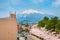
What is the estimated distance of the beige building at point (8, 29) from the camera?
2.47 m

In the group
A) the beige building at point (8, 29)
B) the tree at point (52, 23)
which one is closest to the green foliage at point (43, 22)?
the tree at point (52, 23)

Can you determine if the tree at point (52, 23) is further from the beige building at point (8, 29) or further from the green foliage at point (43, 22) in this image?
the beige building at point (8, 29)

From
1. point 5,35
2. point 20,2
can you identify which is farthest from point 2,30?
point 20,2

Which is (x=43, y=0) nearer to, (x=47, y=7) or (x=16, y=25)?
(x=47, y=7)

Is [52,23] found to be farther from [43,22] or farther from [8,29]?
[8,29]

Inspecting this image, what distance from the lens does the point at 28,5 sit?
8.36 ft

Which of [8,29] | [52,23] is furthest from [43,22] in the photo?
[8,29]

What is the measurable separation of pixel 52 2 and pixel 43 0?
0.15 m

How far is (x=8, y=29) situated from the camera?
2.48 metres

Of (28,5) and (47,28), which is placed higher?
(28,5)

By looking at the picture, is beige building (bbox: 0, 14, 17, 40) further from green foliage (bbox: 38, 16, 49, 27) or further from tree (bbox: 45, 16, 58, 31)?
tree (bbox: 45, 16, 58, 31)

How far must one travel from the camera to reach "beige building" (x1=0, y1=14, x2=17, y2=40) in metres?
2.47

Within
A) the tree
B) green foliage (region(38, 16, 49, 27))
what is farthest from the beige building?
the tree

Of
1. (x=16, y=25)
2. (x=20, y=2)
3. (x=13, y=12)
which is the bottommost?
(x=16, y=25)
